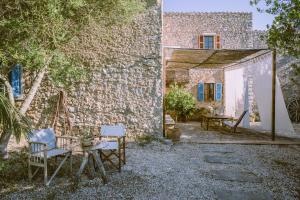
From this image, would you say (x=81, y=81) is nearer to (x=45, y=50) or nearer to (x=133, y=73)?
(x=133, y=73)

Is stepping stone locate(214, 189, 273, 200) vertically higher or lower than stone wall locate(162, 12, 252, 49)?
lower

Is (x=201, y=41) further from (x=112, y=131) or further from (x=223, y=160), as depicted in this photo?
(x=112, y=131)

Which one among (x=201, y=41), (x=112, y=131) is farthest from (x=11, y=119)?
(x=201, y=41)

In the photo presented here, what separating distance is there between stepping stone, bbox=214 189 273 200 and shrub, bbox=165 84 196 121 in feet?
25.6

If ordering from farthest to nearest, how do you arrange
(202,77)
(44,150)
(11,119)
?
(202,77)
(44,150)
(11,119)

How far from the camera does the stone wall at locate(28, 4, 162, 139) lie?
688 cm

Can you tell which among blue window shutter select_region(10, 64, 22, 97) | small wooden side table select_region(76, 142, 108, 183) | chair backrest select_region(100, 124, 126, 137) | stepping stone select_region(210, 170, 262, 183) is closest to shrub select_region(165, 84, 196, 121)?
blue window shutter select_region(10, 64, 22, 97)

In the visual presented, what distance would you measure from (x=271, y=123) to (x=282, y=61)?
22.5 feet

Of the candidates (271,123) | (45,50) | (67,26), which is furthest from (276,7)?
(45,50)

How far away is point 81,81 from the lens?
22.9 feet

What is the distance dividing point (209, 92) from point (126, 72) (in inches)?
293

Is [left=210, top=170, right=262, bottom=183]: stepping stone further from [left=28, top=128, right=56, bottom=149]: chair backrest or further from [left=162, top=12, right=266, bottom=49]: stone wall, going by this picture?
[left=162, top=12, right=266, bottom=49]: stone wall

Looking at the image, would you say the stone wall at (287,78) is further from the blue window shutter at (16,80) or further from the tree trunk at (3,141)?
the tree trunk at (3,141)

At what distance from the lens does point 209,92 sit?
44.0ft
